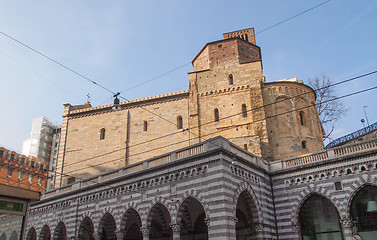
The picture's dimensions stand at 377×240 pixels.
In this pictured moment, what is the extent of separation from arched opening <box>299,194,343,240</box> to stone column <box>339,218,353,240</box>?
4.69ft

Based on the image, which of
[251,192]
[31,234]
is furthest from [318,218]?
[31,234]

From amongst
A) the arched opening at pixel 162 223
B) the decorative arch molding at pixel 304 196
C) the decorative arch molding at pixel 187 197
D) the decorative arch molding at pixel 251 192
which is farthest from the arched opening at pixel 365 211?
the arched opening at pixel 162 223

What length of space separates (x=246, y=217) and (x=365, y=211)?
635 cm

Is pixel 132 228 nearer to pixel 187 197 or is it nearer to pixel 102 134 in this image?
pixel 187 197

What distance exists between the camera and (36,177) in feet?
178

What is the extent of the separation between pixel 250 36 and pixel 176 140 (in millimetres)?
15088

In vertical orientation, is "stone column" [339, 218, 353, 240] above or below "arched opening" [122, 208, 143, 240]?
below

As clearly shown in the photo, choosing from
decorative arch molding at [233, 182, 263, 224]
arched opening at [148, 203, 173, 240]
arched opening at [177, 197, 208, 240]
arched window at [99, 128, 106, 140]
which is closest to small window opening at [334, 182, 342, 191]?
decorative arch molding at [233, 182, 263, 224]

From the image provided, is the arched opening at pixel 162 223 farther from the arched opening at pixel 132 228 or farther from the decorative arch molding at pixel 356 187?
the decorative arch molding at pixel 356 187

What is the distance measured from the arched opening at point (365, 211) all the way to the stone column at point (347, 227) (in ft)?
1.88

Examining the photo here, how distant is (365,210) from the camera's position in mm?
17984

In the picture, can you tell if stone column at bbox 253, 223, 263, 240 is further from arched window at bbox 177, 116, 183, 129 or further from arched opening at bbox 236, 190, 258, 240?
arched window at bbox 177, 116, 183, 129

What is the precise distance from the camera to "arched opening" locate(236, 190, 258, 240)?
18.2 meters

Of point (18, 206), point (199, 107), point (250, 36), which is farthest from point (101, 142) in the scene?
point (18, 206)
